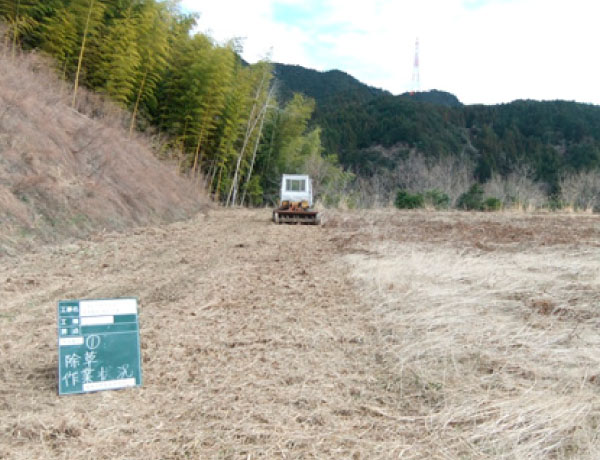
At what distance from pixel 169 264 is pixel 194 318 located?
7.93 ft

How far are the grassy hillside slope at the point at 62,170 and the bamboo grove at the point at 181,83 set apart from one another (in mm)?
1317

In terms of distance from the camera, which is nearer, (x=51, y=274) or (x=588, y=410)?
(x=588, y=410)

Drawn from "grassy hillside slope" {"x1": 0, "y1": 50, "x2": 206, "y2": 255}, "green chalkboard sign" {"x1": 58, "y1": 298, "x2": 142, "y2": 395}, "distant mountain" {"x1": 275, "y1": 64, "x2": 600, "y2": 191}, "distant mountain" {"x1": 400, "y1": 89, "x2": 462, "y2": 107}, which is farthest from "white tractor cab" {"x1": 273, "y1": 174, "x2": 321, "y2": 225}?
"distant mountain" {"x1": 400, "y1": 89, "x2": 462, "y2": 107}

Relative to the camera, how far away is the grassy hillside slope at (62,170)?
682 centimetres

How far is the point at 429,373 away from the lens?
2.69 m

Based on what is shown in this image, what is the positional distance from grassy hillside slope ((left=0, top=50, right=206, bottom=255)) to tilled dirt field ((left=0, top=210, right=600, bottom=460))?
1.10 m

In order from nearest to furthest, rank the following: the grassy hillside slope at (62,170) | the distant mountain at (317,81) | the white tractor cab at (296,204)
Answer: the grassy hillside slope at (62,170) < the white tractor cab at (296,204) < the distant mountain at (317,81)

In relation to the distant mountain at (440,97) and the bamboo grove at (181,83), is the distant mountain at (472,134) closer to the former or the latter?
the bamboo grove at (181,83)

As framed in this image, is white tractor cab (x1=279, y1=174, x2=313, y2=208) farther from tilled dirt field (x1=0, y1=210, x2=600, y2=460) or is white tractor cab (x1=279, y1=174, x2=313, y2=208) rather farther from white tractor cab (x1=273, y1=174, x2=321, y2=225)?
tilled dirt field (x1=0, y1=210, x2=600, y2=460)

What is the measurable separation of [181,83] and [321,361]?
16.6 m

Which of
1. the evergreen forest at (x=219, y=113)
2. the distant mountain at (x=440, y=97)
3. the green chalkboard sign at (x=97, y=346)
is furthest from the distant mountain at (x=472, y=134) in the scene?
the green chalkboard sign at (x=97, y=346)

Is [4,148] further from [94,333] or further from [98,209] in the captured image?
[94,333]

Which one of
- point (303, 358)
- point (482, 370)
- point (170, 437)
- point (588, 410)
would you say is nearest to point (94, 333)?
point (170, 437)

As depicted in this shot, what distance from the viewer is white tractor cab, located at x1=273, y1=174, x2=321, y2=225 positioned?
12.2 m
